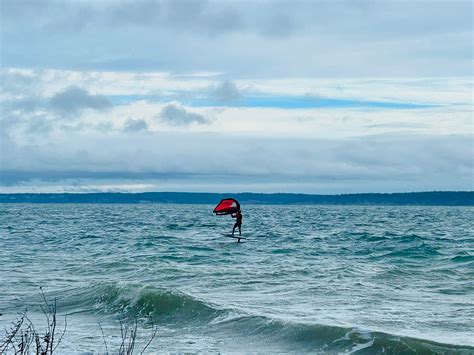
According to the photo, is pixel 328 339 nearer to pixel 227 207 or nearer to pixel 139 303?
pixel 139 303

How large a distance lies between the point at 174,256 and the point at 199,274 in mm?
5679

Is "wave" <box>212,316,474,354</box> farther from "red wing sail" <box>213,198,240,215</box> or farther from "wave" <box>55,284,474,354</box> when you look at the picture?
"red wing sail" <box>213,198,240,215</box>

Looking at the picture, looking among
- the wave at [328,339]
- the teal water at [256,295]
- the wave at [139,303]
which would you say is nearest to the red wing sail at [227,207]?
the teal water at [256,295]

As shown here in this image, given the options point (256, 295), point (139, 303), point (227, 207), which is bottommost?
point (139, 303)

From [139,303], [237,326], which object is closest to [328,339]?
[237,326]

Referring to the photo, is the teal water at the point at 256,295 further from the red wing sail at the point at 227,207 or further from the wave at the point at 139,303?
the red wing sail at the point at 227,207

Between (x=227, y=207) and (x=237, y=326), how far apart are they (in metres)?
10.6

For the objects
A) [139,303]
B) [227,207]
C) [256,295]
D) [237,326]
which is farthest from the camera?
[227,207]

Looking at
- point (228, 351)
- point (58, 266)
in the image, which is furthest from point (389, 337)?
point (58, 266)

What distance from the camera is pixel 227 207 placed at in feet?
81.5

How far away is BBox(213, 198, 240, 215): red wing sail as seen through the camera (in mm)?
24255

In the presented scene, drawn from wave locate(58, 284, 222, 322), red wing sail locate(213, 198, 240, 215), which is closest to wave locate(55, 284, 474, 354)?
wave locate(58, 284, 222, 322)

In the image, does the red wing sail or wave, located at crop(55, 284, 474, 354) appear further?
the red wing sail

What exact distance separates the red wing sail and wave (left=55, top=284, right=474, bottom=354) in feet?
20.1
